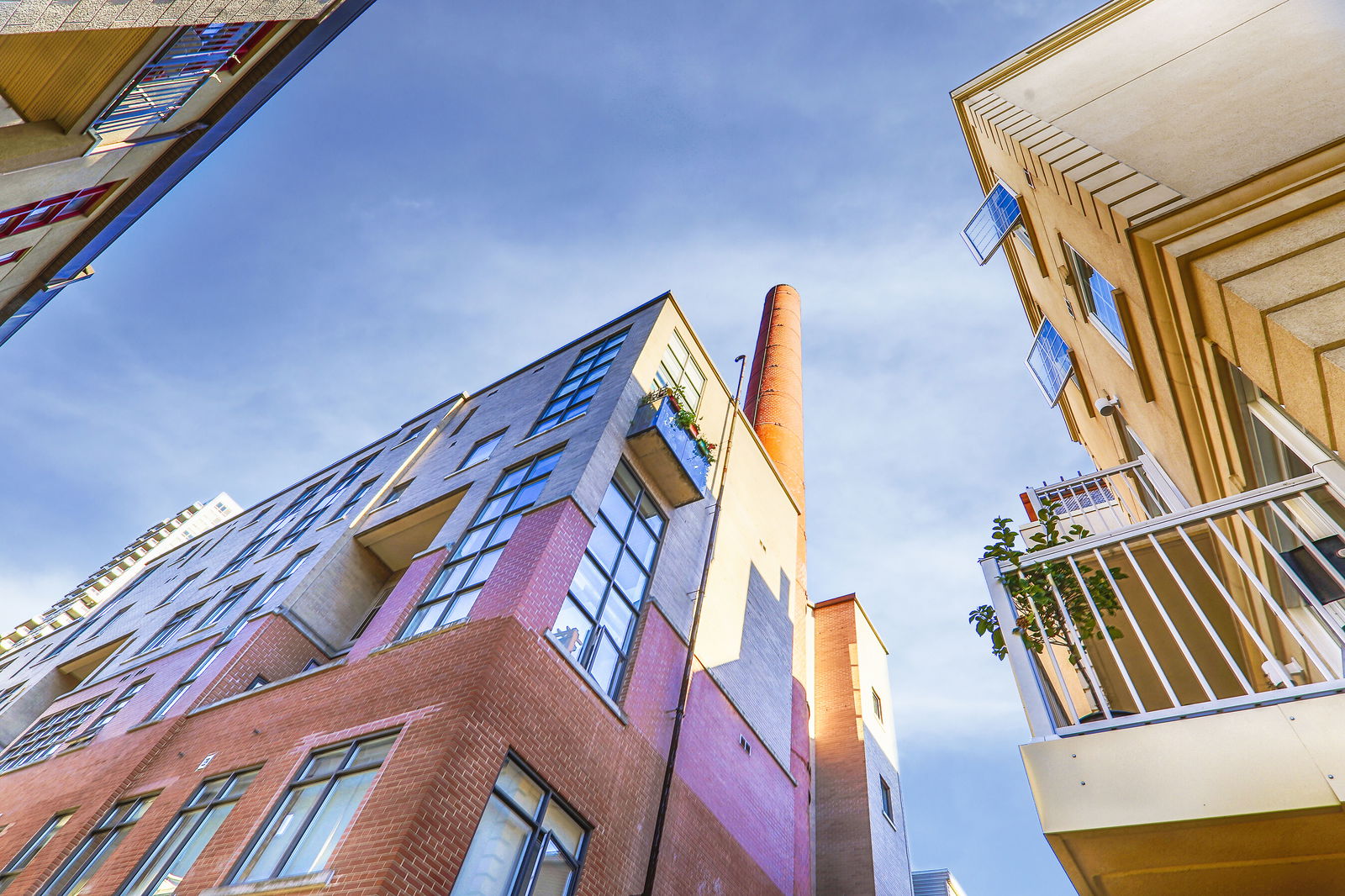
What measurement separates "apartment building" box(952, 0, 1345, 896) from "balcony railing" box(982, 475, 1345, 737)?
3cm

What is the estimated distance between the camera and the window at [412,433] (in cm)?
2161

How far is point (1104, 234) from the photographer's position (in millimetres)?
7031

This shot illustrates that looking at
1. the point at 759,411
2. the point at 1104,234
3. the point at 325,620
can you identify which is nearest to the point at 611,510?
the point at 325,620

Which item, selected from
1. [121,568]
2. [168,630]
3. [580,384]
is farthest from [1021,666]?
[121,568]

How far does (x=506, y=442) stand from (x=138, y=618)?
1580 cm

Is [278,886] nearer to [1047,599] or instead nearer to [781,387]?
[1047,599]

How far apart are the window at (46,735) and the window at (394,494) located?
27.2ft

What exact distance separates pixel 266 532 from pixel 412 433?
19.9 feet

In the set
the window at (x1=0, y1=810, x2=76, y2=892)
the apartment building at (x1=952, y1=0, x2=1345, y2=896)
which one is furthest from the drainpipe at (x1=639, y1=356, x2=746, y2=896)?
the window at (x1=0, y1=810, x2=76, y2=892)

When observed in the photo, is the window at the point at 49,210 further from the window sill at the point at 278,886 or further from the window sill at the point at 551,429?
the window sill at the point at 278,886

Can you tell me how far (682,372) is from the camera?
60.3ft

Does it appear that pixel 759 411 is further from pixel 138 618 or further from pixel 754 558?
pixel 138 618

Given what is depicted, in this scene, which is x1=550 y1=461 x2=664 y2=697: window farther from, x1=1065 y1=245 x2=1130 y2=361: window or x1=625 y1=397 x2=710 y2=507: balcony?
x1=1065 y1=245 x2=1130 y2=361: window

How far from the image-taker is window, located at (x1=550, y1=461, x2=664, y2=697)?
36.0ft
